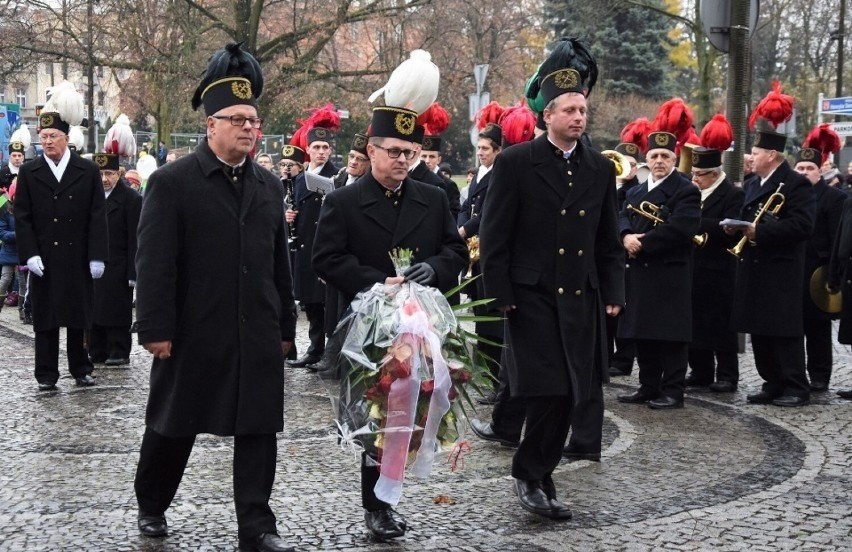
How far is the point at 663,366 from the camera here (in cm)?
1006

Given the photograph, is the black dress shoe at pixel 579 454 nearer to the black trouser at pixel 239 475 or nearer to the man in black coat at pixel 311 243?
the black trouser at pixel 239 475

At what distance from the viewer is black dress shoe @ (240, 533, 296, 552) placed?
5.52 metres

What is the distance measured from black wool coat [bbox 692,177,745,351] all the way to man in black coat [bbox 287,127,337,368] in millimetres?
3584

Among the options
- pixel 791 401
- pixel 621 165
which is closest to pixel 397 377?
pixel 791 401

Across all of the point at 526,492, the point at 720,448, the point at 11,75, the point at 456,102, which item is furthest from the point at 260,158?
the point at 456,102

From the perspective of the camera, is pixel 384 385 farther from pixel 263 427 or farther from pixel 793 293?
pixel 793 293

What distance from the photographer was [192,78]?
24000 millimetres

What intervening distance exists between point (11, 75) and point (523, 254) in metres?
21.0

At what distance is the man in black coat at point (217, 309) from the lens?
5.63m

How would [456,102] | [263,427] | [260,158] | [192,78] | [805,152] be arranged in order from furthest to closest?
[456,102], [192,78], [260,158], [805,152], [263,427]

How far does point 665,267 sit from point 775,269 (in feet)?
3.40

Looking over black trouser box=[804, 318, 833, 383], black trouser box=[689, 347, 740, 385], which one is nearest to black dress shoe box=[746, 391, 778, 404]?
black trouser box=[689, 347, 740, 385]

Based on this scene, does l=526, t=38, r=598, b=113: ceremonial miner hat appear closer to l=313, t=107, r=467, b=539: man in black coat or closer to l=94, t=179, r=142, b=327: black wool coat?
l=313, t=107, r=467, b=539: man in black coat

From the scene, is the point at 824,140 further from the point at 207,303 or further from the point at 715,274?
the point at 207,303
